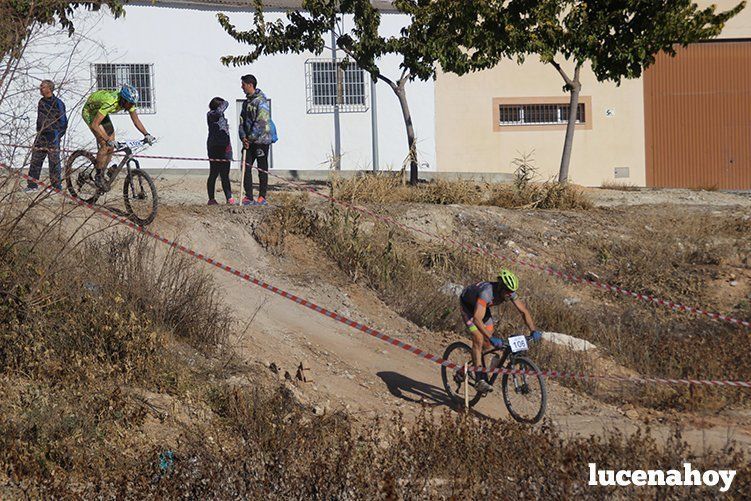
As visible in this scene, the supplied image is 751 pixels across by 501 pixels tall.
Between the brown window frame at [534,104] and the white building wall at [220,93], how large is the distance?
1.70 meters

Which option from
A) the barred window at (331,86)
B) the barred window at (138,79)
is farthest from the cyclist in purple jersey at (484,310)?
the barred window at (331,86)

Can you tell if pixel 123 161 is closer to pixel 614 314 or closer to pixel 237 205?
pixel 237 205

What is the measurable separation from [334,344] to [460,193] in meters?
6.53

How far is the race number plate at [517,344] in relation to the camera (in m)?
9.21

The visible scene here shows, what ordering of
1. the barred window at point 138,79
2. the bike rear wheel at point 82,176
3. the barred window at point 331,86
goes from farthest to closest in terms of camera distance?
1. the barred window at point 331,86
2. the barred window at point 138,79
3. the bike rear wheel at point 82,176

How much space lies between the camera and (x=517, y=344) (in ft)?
30.3

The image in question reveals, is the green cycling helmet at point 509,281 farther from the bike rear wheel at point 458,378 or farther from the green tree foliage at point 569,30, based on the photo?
the green tree foliage at point 569,30

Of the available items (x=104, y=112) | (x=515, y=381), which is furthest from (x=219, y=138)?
(x=515, y=381)

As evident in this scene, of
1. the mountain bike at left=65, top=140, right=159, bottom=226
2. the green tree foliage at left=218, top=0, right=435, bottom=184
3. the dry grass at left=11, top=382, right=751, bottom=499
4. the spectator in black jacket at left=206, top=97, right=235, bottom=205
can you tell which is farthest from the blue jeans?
the green tree foliage at left=218, top=0, right=435, bottom=184

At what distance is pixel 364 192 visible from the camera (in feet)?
50.4

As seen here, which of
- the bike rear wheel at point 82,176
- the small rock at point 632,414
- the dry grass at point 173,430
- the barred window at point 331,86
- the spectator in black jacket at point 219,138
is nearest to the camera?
the dry grass at point 173,430

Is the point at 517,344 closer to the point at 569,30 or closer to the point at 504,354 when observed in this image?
the point at 504,354

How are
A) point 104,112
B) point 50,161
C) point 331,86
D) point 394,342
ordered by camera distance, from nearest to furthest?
point 50,161 → point 394,342 → point 104,112 → point 331,86

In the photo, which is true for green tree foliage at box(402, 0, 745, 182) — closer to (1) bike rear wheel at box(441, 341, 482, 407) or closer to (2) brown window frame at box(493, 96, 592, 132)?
(2) brown window frame at box(493, 96, 592, 132)
